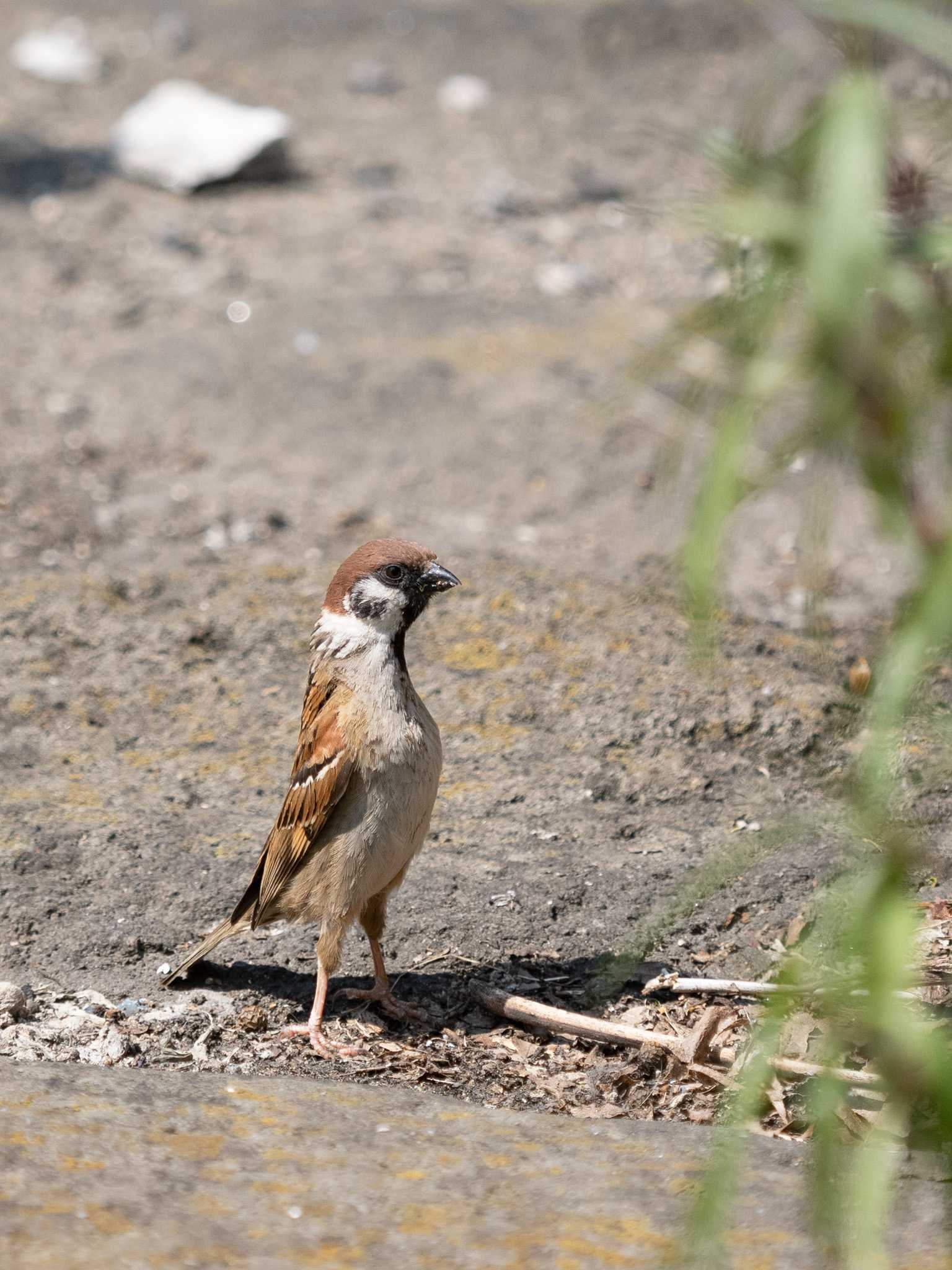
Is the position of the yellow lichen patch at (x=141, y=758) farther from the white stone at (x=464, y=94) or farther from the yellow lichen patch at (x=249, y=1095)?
the white stone at (x=464, y=94)

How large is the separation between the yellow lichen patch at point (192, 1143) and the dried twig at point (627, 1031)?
4.11 feet

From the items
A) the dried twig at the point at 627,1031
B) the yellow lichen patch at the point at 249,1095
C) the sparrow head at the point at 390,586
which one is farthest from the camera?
the sparrow head at the point at 390,586

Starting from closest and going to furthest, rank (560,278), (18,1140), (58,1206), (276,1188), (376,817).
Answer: (58,1206) → (276,1188) → (18,1140) → (376,817) → (560,278)

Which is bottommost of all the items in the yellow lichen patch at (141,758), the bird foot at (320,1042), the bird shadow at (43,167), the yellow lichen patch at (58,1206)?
the bird foot at (320,1042)

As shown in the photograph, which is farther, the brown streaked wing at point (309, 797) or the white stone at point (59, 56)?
the white stone at point (59, 56)

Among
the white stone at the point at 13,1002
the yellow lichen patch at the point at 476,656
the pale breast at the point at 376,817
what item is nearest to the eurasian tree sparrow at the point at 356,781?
the pale breast at the point at 376,817

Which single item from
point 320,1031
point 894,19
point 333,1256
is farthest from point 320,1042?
point 894,19

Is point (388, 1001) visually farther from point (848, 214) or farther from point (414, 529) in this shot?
point (414, 529)

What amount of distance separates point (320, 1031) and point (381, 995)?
0.77 ft

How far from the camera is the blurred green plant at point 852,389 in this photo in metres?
1.45

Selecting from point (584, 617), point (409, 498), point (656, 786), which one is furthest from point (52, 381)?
point (656, 786)

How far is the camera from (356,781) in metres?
4.13

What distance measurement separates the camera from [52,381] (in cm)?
902

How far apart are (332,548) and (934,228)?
5804 mm
